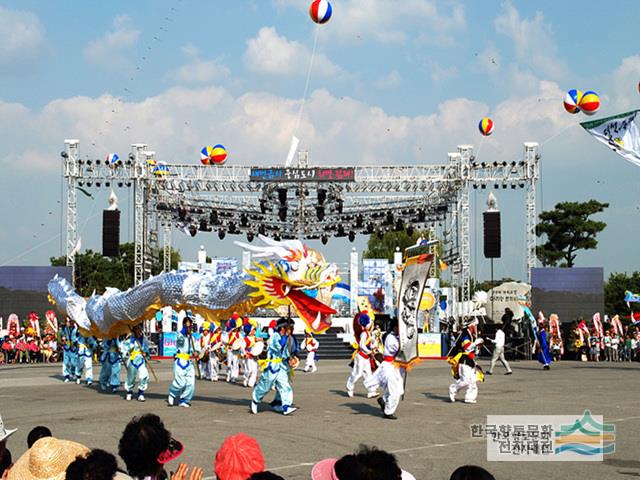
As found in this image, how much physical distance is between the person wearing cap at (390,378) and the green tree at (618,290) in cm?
4522

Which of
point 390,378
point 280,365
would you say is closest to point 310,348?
point 280,365

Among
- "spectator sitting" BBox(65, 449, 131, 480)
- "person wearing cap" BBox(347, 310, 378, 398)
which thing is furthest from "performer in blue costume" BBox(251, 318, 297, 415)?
"spectator sitting" BBox(65, 449, 131, 480)

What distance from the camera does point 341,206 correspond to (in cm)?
4056

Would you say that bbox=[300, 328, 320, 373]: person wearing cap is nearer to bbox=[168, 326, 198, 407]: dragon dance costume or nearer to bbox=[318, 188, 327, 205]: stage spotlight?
bbox=[168, 326, 198, 407]: dragon dance costume

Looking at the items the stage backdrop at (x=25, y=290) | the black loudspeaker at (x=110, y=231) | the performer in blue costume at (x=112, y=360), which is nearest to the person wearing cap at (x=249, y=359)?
the performer in blue costume at (x=112, y=360)

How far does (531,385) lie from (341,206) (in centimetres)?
2125

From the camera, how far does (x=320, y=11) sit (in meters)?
19.6

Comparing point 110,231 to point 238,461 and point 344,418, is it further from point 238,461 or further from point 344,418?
point 238,461

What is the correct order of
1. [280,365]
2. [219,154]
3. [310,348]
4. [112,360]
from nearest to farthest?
[280,365] → [112,360] → [310,348] → [219,154]

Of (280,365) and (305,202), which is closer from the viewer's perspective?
(280,365)

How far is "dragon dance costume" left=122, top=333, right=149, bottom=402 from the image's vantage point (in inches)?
667

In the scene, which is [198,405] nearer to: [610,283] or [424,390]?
[424,390]

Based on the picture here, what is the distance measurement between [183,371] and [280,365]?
214 cm

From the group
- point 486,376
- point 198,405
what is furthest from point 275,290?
point 486,376
